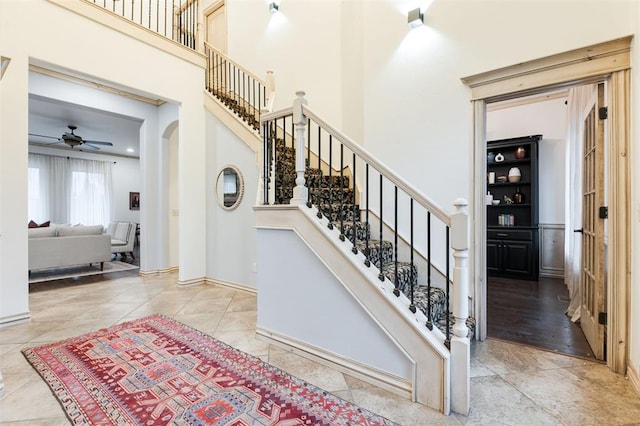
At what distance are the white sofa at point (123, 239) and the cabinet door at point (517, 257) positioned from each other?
7.95 m

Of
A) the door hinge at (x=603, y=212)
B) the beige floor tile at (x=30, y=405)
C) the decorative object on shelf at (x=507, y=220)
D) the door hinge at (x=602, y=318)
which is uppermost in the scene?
the door hinge at (x=603, y=212)

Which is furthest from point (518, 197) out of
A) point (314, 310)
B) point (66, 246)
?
point (66, 246)

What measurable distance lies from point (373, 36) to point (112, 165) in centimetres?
957

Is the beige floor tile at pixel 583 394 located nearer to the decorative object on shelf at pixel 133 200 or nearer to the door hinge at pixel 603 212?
the door hinge at pixel 603 212

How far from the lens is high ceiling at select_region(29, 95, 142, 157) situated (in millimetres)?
5264

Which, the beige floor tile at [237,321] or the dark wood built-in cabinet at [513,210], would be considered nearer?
the beige floor tile at [237,321]

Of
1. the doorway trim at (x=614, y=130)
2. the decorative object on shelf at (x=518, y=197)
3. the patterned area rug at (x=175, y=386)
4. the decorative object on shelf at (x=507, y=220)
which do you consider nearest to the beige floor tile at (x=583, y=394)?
the doorway trim at (x=614, y=130)

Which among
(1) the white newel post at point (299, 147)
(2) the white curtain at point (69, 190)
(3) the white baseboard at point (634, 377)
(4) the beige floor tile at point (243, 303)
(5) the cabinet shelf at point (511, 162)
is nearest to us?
(3) the white baseboard at point (634, 377)

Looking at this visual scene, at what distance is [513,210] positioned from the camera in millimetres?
5270

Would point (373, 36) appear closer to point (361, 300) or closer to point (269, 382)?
point (361, 300)

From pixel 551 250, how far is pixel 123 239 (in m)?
8.93

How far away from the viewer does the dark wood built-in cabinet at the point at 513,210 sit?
4.89 metres

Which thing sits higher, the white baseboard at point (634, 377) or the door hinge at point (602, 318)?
the door hinge at point (602, 318)

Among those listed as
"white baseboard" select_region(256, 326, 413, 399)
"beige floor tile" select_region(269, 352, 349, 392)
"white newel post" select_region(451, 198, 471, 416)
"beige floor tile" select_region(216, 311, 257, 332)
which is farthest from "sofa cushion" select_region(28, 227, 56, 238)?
"white newel post" select_region(451, 198, 471, 416)
